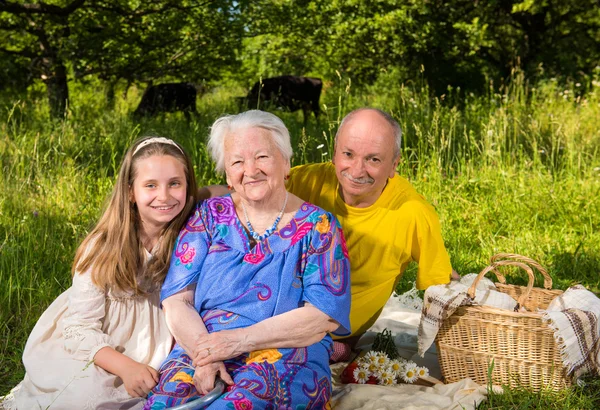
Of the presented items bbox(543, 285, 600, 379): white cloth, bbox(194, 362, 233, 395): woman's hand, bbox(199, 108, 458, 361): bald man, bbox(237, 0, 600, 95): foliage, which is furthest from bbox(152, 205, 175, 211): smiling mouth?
bbox(237, 0, 600, 95): foliage

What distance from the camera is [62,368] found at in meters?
A: 3.00

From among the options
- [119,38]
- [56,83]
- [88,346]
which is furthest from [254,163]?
[119,38]

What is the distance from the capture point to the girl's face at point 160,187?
2.97 meters

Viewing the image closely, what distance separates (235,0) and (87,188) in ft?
15.8

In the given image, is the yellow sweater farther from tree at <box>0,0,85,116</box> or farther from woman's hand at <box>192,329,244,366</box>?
tree at <box>0,0,85,116</box>

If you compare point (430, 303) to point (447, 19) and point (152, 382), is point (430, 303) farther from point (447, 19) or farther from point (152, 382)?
point (447, 19)

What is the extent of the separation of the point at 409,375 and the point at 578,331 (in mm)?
864

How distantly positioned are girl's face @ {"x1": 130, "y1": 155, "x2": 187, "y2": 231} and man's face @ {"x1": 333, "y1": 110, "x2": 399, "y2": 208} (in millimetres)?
820

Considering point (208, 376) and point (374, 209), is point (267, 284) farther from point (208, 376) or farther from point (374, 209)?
point (374, 209)

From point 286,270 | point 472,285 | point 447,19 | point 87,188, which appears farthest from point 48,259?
point 447,19

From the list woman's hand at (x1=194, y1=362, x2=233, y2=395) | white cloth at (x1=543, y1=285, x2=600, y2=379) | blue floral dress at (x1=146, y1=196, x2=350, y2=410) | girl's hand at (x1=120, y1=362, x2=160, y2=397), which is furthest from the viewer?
white cloth at (x1=543, y1=285, x2=600, y2=379)

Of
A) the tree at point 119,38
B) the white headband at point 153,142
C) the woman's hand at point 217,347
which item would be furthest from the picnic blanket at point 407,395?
the tree at point 119,38

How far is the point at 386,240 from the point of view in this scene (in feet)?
11.4

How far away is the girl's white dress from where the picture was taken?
2.89m
